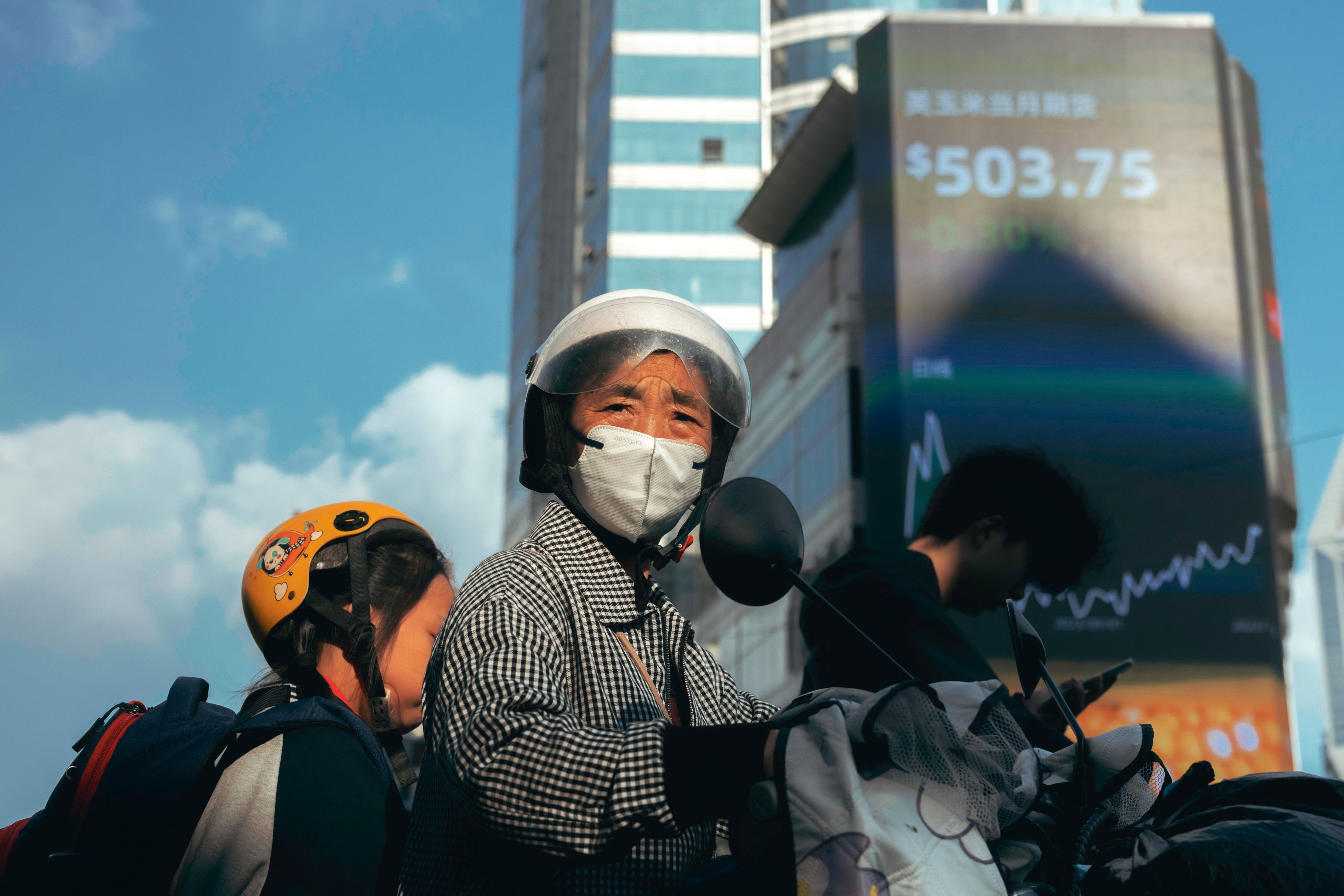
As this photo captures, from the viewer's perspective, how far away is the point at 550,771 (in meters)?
1.76

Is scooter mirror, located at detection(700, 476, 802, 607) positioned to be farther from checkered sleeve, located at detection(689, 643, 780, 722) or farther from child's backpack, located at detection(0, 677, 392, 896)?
child's backpack, located at detection(0, 677, 392, 896)

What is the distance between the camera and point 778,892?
1.75 metres

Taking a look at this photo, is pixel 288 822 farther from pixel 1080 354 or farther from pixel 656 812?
pixel 1080 354

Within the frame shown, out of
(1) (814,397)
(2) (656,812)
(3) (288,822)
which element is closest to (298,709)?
(3) (288,822)

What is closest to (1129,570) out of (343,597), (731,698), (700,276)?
(343,597)

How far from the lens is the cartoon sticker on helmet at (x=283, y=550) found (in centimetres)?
325

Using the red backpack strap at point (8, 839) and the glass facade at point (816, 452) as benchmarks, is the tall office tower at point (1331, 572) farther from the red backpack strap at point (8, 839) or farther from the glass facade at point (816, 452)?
the red backpack strap at point (8, 839)

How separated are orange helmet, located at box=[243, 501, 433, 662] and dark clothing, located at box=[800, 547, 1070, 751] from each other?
104 cm

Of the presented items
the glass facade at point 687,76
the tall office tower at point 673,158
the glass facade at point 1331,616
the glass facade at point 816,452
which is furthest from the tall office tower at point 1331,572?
the glass facade at point 687,76

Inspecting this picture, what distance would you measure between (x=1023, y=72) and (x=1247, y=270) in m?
7.01

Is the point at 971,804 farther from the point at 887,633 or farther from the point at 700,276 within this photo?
the point at 700,276

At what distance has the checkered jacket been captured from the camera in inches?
68.9

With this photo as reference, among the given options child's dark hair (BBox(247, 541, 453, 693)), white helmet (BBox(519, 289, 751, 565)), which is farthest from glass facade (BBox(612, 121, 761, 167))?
white helmet (BBox(519, 289, 751, 565))

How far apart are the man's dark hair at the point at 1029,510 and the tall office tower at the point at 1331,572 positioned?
28046 mm
